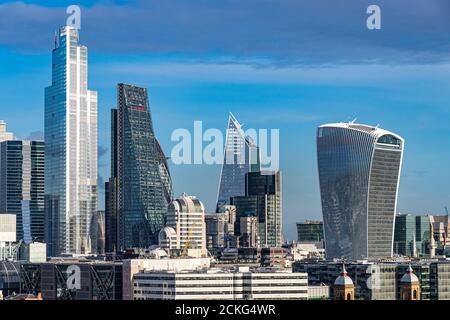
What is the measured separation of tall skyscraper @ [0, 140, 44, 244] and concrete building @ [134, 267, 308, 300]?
81.6 feet

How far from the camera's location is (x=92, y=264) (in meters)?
32.3

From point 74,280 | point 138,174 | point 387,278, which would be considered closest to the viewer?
point 387,278

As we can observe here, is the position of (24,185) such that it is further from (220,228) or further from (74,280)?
(74,280)

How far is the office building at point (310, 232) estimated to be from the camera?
53.0m

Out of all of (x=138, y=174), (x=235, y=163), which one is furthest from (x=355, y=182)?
(x=138, y=174)

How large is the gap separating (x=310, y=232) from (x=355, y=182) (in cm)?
1236

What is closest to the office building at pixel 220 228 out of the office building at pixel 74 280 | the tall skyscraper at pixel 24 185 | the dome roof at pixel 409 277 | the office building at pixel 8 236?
the tall skyscraper at pixel 24 185

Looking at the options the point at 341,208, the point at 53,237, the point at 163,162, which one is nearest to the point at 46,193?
the point at 53,237

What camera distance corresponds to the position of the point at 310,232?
176 feet

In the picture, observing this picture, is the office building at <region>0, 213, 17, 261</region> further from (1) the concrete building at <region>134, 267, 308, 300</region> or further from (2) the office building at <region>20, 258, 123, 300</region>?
(1) the concrete building at <region>134, 267, 308, 300</region>

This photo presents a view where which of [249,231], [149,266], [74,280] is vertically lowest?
[74,280]

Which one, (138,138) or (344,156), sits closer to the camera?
(344,156)
